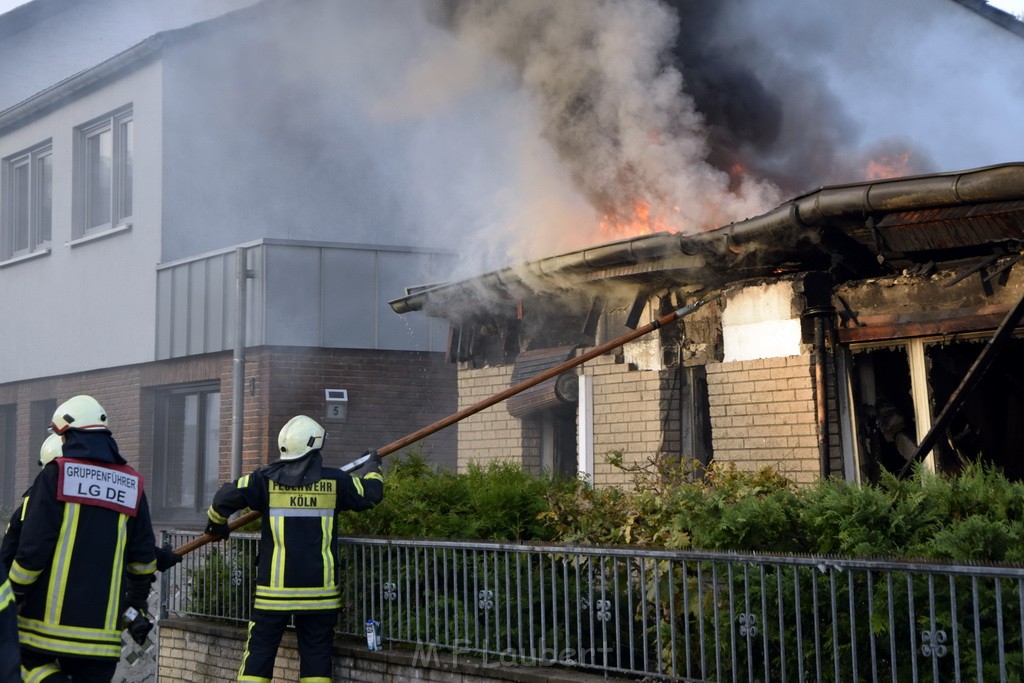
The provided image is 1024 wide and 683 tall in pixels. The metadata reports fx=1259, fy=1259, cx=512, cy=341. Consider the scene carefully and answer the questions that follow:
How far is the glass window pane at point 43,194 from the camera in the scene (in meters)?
19.0

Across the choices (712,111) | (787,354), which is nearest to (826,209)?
(787,354)

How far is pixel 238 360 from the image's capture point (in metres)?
14.3

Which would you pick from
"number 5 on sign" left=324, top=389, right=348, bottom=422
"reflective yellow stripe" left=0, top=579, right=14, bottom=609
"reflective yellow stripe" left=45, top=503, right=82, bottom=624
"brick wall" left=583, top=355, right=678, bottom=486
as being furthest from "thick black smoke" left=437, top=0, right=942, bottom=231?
"reflective yellow stripe" left=0, top=579, right=14, bottom=609

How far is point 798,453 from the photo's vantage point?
8328 millimetres

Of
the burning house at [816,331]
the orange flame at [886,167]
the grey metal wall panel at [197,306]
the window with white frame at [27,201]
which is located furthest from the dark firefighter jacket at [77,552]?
the window with white frame at [27,201]

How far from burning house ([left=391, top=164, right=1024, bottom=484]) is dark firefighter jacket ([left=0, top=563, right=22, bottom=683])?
4.48 m

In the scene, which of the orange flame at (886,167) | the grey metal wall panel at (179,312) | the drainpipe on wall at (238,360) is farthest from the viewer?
the grey metal wall panel at (179,312)

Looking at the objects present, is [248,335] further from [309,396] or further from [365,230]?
[365,230]

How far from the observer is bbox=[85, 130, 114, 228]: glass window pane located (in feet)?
57.7

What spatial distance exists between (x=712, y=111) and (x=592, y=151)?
3.63ft

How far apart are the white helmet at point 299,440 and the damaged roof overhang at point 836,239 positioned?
8.54ft

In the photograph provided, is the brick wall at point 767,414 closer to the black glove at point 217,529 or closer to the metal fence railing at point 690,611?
the metal fence railing at point 690,611

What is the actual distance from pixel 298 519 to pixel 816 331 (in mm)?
3522

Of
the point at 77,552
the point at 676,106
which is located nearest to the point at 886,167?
the point at 676,106
